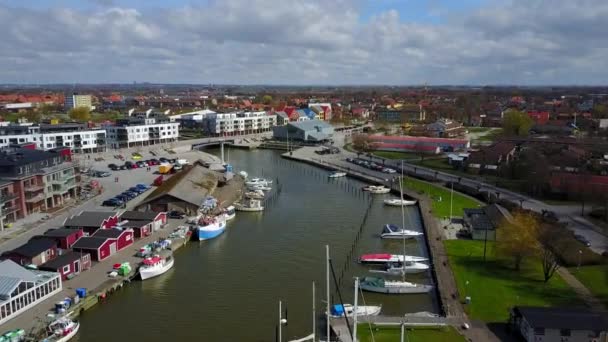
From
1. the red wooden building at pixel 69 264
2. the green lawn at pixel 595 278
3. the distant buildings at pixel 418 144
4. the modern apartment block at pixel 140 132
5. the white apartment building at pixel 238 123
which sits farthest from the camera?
the white apartment building at pixel 238 123

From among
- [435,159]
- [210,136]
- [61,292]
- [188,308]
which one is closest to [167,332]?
[188,308]

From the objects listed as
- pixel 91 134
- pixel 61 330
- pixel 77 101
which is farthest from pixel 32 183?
pixel 77 101

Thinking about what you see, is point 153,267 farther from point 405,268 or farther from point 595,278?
point 595,278

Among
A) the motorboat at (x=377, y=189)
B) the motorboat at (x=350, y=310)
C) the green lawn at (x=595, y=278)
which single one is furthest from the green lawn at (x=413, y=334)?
the motorboat at (x=377, y=189)

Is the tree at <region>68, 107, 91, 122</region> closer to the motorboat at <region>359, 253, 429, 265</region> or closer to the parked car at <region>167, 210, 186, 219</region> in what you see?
the parked car at <region>167, 210, 186, 219</region>

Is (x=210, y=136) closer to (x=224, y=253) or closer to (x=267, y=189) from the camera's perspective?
(x=267, y=189)

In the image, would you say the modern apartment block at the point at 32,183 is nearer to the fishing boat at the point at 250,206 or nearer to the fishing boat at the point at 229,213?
the fishing boat at the point at 229,213
